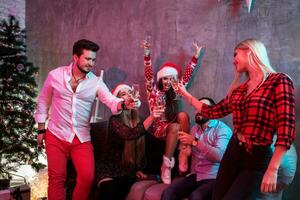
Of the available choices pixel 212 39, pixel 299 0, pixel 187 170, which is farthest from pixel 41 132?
pixel 299 0

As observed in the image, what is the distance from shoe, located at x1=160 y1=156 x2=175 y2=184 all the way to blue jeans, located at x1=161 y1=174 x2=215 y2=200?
229 millimetres

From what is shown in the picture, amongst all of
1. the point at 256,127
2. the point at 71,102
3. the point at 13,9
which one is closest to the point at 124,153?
the point at 71,102

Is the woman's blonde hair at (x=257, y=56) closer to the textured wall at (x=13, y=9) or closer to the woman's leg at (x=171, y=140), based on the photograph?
the woman's leg at (x=171, y=140)

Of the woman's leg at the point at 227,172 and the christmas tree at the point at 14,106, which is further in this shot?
the christmas tree at the point at 14,106

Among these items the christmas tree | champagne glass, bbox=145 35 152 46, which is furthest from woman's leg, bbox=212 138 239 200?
the christmas tree

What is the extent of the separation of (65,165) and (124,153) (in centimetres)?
63

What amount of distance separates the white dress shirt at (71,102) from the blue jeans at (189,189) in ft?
3.14

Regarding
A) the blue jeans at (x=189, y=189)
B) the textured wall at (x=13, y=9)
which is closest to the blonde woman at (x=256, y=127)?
the blue jeans at (x=189, y=189)

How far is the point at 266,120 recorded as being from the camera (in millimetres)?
2402

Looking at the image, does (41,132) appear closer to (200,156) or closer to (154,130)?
(154,130)

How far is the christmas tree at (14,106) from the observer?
5.15 metres

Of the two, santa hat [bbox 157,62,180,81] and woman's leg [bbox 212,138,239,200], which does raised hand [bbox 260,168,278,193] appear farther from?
santa hat [bbox 157,62,180,81]

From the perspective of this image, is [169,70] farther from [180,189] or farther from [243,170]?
[243,170]

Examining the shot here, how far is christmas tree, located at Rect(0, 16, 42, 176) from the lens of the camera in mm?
5148
